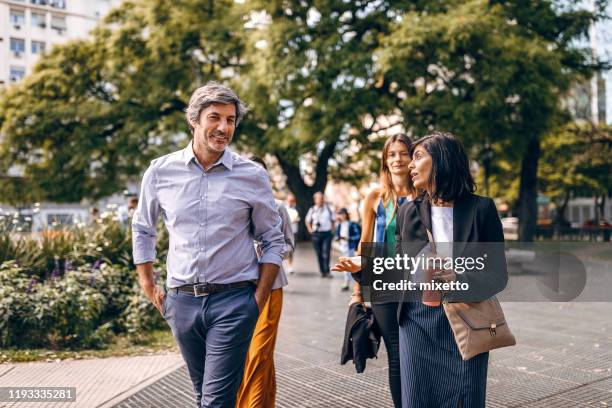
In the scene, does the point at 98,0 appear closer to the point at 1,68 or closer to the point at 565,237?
the point at 1,68

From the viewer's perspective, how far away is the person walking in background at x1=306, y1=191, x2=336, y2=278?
13008 millimetres

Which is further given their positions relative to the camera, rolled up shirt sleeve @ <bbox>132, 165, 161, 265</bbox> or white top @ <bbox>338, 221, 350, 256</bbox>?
white top @ <bbox>338, 221, 350, 256</bbox>

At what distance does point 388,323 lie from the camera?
3574mm

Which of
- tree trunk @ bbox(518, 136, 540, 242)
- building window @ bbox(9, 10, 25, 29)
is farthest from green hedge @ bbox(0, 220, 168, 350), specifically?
tree trunk @ bbox(518, 136, 540, 242)

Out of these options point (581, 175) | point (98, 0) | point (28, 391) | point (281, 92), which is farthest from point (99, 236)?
point (581, 175)

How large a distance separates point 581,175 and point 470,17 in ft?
57.7

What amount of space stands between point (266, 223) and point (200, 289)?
17.2 inches

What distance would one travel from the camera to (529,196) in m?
22.0

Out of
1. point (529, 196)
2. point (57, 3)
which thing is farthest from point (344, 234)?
point (529, 196)

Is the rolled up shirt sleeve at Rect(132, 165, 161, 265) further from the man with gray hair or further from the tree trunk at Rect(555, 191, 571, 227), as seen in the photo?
A: the tree trunk at Rect(555, 191, 571, 227)

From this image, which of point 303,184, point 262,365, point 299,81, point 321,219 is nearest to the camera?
point 262,365

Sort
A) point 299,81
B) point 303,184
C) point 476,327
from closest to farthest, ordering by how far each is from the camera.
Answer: point 476,327 → point 299,81 → point 303,184

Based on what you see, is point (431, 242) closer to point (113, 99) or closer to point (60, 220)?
point (60, 220)

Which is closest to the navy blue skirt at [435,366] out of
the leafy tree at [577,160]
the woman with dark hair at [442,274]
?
the woman with dark hair at [442,274]
